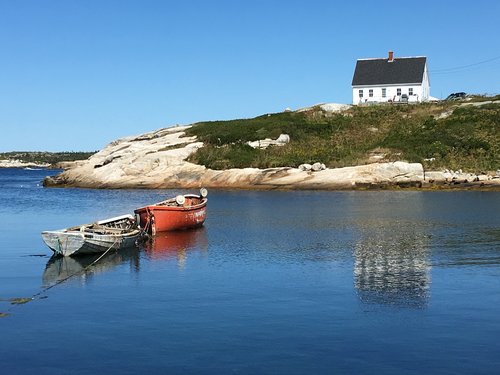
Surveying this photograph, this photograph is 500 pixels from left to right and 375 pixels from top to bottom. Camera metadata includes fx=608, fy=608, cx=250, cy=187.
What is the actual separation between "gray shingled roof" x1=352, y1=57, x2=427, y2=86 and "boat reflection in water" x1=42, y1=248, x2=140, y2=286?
82.0 metres

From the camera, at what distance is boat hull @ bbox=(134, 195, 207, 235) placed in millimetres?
42625

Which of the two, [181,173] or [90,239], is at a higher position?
[181,173]

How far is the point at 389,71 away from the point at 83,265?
290ft

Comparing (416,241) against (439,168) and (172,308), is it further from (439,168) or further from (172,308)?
(439,168)

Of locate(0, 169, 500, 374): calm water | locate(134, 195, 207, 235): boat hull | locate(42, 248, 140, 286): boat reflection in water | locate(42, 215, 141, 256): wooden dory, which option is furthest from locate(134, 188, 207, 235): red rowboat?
locate(42, 248, 140, 286): boat reflection in water

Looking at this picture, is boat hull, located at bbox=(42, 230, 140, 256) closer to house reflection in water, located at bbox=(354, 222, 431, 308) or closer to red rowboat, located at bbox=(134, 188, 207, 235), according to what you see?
red rowboat, located at bbox=(134, 188, 207, 235)

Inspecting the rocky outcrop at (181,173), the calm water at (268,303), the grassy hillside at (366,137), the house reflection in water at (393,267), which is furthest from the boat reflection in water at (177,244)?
the grassy hillside at (366,137)

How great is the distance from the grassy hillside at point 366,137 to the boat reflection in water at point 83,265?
51406mm

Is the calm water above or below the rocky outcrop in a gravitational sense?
below

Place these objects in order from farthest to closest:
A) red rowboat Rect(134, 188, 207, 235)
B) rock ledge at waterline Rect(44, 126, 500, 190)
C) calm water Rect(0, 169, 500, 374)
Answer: rock ledge at waterline Rect(44, 126, 500, 190) < red rowboat Rect(134, 188, 207, 235) < calm water Rect(0, 169, 500, 374)

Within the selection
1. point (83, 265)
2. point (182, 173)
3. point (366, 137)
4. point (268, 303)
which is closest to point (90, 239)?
point (83, 265)

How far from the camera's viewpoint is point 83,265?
31.5 metres

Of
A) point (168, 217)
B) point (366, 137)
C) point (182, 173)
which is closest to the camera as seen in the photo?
point (168, 217)

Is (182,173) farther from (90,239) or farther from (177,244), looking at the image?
(90,239)
